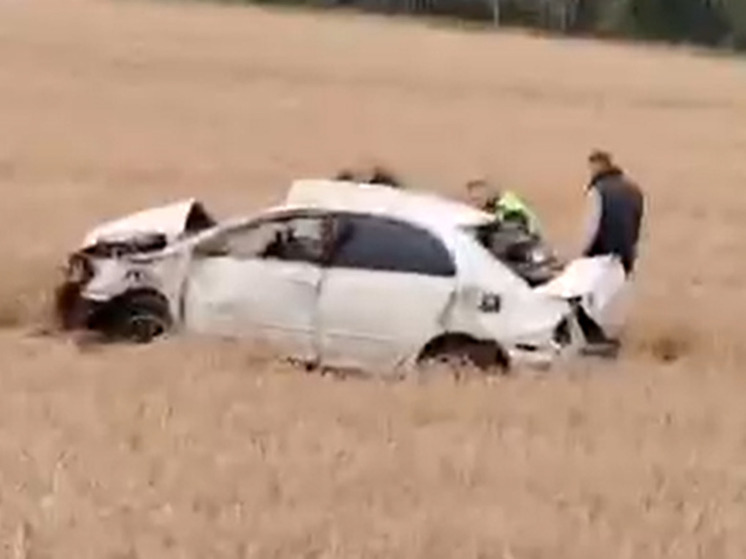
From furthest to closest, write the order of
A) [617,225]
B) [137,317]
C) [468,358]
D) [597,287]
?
1. [617,225]
2. [137,317]
3. [597,287]
4. [468,358]

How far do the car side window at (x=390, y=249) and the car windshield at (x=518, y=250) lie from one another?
438 mm

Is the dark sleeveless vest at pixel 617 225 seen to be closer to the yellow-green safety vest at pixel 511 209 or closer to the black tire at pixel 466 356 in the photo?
the yellow-green safety vest at pixel 511 209

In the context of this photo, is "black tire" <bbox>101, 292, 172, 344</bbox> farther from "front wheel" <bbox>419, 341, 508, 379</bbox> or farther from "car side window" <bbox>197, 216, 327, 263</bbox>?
"front wheel" <bbox>419, 341, 508, 379</bbox>

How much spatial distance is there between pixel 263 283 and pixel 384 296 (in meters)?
0.81

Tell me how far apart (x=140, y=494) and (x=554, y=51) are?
61276mm

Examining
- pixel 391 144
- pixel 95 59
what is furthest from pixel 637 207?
A: pixel 95 59

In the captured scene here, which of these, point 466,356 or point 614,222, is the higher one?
point 614,222

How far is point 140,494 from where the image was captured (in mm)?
9914

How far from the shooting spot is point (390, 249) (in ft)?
48.2

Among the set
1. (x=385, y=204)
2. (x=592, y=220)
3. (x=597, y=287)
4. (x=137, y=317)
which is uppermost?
(x=385, y=204)

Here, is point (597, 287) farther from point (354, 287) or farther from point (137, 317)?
point (137, 317)

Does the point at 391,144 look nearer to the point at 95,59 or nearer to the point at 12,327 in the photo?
the point at 95,59

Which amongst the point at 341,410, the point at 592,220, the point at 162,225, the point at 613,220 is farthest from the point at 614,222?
the point at 341,410

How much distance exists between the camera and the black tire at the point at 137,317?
15.0 meters
